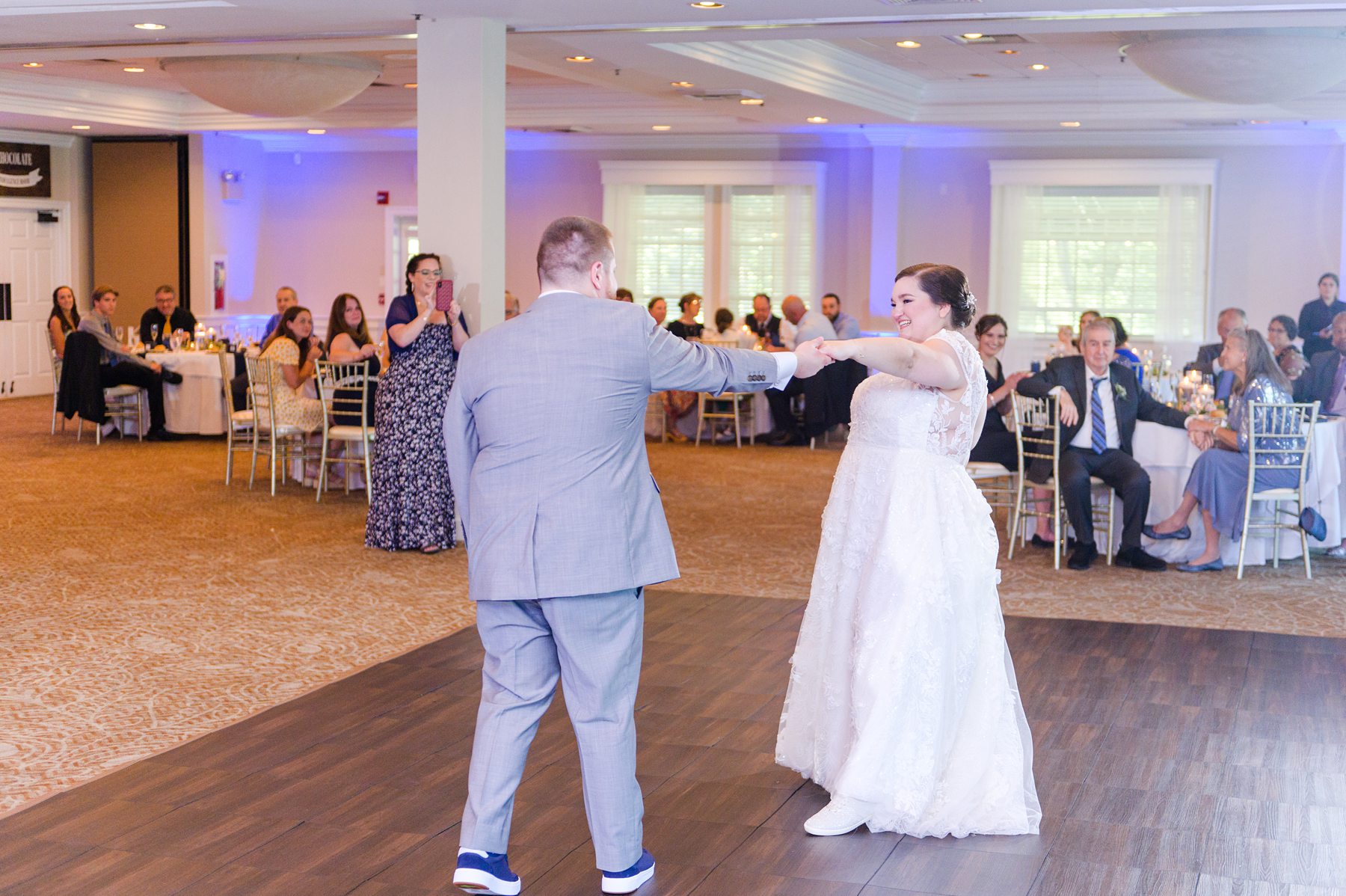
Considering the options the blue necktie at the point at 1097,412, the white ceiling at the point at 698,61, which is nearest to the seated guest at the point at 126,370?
the white ceiling at the point at 698,61

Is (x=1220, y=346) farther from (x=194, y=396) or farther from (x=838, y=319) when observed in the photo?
(x=194, y=396)

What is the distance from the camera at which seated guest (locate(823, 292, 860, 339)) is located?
13591 millimetres

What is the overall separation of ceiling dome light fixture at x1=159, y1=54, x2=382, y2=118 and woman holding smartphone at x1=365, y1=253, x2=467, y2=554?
3143 millimetres

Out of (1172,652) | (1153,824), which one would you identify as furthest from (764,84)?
(1153,824)

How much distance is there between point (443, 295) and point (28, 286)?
34.7 ft

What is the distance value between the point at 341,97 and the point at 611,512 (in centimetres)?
839

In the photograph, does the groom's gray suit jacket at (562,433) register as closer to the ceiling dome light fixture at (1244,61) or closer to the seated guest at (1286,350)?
the seated guest at (1286,350)

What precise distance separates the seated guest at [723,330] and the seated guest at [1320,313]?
512 centimetres

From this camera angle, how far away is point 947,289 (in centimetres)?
383

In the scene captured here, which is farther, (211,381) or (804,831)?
(211,381)

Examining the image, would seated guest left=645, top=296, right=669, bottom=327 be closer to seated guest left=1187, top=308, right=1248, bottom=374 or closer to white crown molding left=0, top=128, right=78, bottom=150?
seated guest left=1187, top=308, right=1248, bottom=374

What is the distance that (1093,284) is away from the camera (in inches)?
582

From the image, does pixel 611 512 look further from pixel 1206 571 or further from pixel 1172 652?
pixel 1206 571

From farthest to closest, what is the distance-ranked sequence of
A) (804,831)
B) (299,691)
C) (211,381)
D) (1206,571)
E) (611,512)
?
(211,381)
(1206,571)
(299,691)
(804,831)
(611,512)
